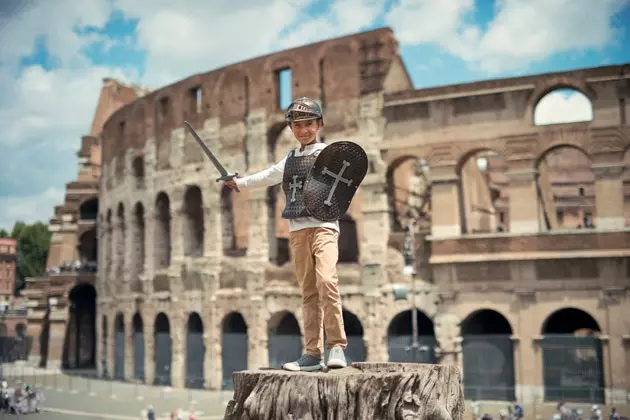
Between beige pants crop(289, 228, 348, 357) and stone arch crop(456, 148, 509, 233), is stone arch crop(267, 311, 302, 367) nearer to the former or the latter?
stone arch crop(456, 148, 509, 233)

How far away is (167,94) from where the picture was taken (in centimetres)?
3325

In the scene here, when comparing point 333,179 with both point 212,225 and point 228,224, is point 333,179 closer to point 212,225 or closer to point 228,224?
point 212,225

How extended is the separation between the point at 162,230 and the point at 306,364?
1112 inches

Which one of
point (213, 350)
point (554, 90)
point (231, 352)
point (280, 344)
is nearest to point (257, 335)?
point (280, 344)

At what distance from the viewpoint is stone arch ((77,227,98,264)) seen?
44.6 metres

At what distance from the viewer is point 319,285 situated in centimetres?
654

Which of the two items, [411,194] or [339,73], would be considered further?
[411,194]

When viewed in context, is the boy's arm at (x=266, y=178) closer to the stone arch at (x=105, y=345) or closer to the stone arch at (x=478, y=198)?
the stone arch at (x=478, y=198)

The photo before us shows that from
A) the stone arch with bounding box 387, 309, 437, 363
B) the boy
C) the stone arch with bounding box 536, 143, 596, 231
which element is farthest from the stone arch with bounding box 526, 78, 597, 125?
the boy

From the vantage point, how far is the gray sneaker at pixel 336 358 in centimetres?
649

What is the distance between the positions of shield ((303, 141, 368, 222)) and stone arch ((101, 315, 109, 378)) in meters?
32.2

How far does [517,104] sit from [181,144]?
45.2ft

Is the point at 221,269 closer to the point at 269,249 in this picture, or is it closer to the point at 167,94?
the point at 269,249

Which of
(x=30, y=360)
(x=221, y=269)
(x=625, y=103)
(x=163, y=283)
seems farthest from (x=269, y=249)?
(x=30, y=360)
